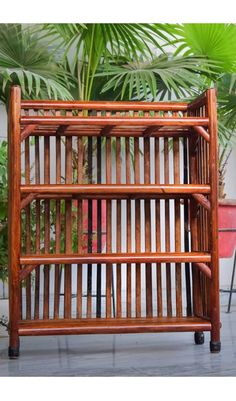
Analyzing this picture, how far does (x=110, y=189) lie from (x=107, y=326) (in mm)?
428

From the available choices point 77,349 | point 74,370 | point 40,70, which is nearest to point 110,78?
point 40,70

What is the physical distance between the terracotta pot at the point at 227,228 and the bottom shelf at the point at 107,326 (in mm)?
1029

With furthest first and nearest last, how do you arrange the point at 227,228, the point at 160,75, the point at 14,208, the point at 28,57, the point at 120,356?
the point at 227,228
the point at 28,57
the point at 160,75
the point at 120,356
the point at 14,208

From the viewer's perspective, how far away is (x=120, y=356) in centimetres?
218

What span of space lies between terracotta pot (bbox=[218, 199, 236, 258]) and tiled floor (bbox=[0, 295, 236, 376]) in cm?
64

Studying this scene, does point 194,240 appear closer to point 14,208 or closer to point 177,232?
point 177,232

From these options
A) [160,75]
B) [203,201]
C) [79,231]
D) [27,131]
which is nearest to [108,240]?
[79,231]

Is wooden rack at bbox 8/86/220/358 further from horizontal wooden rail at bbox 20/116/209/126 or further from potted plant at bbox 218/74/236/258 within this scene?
potted plant at bbox 218/74/236/258

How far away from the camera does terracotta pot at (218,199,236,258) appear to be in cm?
317

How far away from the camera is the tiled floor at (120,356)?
6.47 ft

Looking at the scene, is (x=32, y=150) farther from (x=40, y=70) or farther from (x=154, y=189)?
(x=154, y=189)
